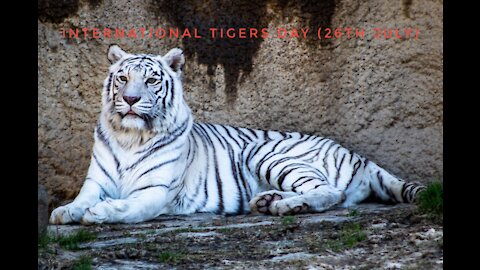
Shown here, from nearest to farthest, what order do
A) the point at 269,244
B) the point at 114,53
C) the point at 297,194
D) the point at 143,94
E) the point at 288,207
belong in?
the point at 269,244 → the point at 288,207 → the point at 143,94 → the point at 297,194 → the point at 114,53

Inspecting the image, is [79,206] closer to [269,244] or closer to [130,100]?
[130,100]

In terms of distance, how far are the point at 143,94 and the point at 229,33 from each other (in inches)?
52.7

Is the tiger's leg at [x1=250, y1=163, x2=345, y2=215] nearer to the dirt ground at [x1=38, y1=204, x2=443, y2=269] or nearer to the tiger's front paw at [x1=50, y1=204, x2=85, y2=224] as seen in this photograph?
the dirt ground at [x1=38, y1=204, x2=443, y2=269]

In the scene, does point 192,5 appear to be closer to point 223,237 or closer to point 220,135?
point 220,135

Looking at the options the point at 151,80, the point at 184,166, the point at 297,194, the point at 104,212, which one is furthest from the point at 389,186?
the point at 104,212

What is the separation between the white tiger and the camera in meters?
5.84

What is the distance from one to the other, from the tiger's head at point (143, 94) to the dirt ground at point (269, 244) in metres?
0.92

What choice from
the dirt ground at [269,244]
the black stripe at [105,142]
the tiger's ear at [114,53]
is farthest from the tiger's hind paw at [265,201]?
the tiger's ear at [114,53]

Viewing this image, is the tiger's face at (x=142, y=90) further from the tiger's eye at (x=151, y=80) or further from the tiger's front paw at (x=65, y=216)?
the tiger's front paw at (x=65, y=216)

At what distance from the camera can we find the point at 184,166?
248 inches

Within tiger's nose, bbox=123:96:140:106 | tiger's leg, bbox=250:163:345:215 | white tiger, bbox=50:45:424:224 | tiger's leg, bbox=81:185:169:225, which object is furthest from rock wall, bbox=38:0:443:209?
tiger's leg, bbox=81:185:169:225

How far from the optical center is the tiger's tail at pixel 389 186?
6.19 m

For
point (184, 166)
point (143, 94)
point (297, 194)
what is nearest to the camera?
point (143, 94)

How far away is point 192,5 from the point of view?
707cm
